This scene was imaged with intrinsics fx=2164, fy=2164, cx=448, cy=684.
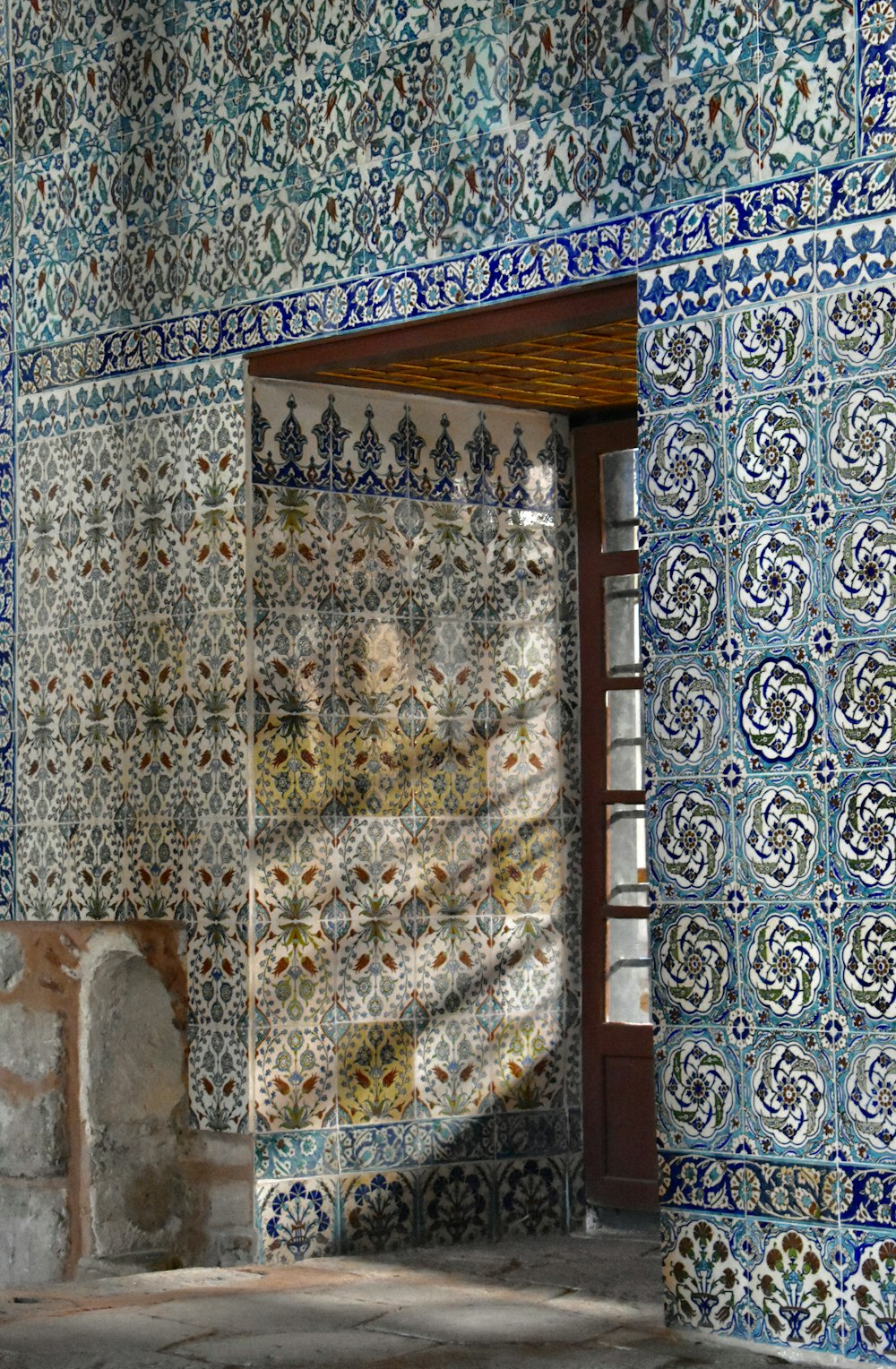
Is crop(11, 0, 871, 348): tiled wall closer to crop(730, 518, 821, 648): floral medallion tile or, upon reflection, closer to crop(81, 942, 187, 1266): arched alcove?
crop(730, 518, 821, 648): floral medallion tile

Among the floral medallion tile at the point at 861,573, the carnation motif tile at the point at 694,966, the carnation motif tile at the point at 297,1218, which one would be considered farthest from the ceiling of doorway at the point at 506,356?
the carnation motif tile at the point at 297,1218

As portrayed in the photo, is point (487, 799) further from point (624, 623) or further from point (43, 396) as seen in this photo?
point (43, 396)

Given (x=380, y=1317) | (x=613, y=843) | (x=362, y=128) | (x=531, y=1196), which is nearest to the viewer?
(x=380, y=1317)

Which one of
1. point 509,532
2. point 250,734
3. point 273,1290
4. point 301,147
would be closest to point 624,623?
point 509,532

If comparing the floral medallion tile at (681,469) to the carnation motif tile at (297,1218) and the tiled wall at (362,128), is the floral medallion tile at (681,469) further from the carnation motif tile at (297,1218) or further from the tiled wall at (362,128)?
the carnation motif tile at (297,1218)

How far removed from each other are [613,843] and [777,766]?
181cm

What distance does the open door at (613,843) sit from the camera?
6223 mm

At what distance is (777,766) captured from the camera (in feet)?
14.9

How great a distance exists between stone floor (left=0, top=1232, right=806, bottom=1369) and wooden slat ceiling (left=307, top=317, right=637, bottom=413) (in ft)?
7.60

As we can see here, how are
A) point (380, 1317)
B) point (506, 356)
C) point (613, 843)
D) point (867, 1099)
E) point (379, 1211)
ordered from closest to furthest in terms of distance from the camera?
point (867, 1099) < point (380, 1317) < point (506, 356) < point (379, 1211) < point (613, 843)

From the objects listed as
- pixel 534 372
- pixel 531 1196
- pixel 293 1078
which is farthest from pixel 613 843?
pixel 534 372

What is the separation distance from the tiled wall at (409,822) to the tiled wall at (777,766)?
4.44 feet

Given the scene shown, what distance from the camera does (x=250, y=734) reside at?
5727 millimetres

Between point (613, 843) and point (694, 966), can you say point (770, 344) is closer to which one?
point (694, 966)
